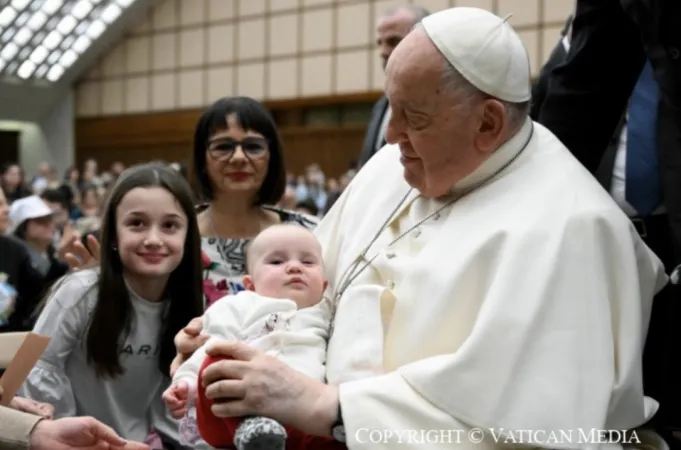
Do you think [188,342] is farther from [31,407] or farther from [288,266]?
[31,407]

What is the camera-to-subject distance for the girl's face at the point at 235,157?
3422mm

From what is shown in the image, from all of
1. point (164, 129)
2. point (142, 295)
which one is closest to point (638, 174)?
point (142, 295)

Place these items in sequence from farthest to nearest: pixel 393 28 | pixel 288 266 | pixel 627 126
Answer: pixel 393 28
pixel 627 126
pixel 288 266

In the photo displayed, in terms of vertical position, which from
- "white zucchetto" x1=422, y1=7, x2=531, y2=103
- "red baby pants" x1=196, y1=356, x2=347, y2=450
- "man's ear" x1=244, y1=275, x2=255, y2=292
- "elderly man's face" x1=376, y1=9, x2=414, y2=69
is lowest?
"red baby pants" x1=196, y1=356, x2=347, y2=450

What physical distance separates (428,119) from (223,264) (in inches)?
60.2

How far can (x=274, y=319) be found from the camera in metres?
2.10

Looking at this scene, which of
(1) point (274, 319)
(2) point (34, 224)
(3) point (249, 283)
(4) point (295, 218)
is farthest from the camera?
(2) point (34, 224)

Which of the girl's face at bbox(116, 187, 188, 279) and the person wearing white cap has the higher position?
the girl's face at bbox(116, 187, 188, 279)

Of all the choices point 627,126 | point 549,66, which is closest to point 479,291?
point 627,126

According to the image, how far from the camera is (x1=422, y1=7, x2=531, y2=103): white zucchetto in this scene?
200 centimetres

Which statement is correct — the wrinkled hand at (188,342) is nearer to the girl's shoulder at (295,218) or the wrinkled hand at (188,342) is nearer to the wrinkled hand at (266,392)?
the wrinkled hand at (266,392)

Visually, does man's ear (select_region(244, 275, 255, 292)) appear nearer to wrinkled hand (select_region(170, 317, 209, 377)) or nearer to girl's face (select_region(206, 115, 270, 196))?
wrinkled hand (select_region(170, 317, 209, 377))

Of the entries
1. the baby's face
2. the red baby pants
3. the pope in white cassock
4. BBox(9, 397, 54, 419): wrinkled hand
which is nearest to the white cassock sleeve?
the pope in white cassock

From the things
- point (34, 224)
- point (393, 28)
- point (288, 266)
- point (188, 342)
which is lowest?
point (34, 224)
